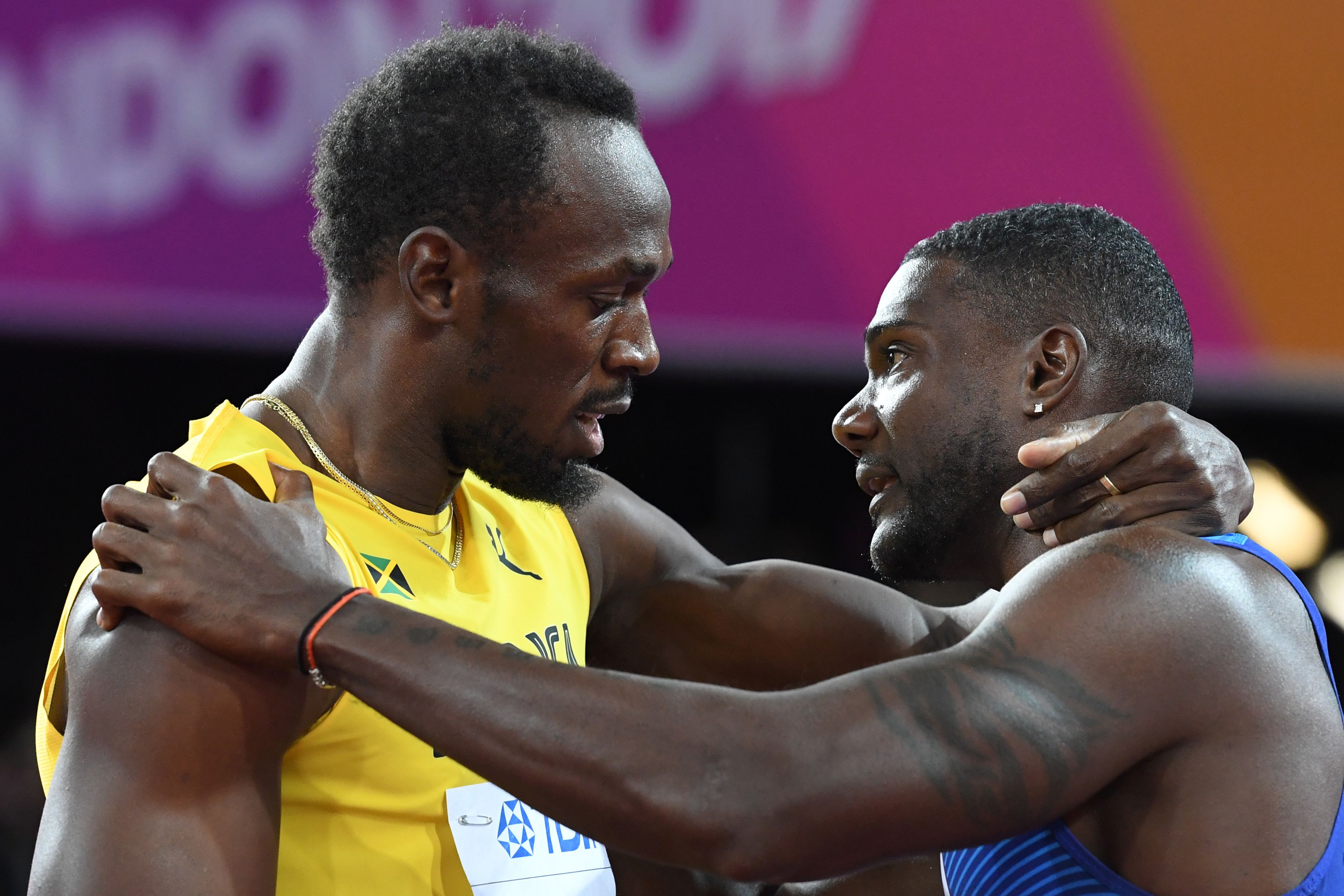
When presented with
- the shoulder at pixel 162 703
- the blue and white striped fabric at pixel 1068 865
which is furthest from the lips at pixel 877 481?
the shoulder at pixel 162 703

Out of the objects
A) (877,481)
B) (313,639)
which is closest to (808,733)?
(313,639)

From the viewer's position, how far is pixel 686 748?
1.66 meters

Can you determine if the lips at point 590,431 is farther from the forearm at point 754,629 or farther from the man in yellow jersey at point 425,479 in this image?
the forearm at point 754,629

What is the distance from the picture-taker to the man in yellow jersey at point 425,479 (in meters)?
1.75

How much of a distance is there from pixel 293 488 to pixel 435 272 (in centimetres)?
49

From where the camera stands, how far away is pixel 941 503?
7.93 feet

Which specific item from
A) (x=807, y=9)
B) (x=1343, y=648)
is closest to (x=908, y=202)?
(x=807, y=9)

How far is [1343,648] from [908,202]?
5.64 metres

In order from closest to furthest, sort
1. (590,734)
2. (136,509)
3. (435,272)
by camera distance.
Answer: (590,734), (136,509), (435,272)

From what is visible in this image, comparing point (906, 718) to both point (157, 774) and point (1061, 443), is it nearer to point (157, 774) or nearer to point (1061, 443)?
point (1061, 443)

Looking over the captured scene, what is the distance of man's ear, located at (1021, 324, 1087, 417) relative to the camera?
229cm

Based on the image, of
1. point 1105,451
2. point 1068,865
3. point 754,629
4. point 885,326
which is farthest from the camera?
point 754,629

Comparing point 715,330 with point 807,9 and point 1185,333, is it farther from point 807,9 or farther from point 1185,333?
point 1185,333

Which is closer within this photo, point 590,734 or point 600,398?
point 590,734
